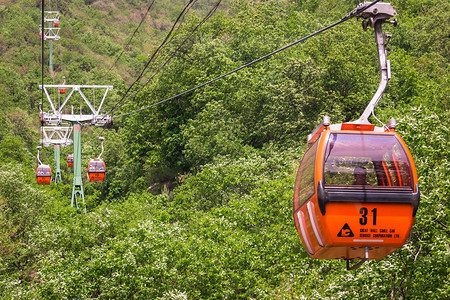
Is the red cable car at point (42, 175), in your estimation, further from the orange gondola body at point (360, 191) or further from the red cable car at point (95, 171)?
the orange gondola body at point (360, 191)

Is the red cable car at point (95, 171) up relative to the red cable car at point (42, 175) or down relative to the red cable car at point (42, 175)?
up

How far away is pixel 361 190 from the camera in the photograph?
9.50 meters

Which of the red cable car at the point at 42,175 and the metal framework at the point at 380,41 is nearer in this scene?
the metal framework at the point at 380,41

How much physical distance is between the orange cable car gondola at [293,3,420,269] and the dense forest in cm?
255

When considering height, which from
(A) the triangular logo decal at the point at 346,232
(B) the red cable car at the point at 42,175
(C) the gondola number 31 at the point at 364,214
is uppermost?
(C) the gondola number 31 at the point at 364,214

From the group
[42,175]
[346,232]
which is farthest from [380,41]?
[42,175]

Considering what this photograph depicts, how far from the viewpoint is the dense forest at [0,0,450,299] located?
16656mm

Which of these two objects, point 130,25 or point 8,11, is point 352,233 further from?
point 130,25

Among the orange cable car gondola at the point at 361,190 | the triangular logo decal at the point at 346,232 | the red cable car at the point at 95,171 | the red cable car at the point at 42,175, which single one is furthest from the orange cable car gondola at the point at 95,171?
the triangular logo decal at the point at 346,232

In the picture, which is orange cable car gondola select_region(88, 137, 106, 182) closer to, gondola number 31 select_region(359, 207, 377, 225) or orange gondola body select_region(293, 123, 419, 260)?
orange gondola body select_region(293, 123, 419, 260)

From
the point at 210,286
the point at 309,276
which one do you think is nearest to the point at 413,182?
the point at 309,276

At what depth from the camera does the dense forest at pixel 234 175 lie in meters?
16.7

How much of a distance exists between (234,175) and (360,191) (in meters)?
19.3

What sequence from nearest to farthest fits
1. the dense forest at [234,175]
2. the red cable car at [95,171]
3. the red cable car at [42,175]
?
the dense forest at [234,175] < the red cable car at [95,171] < the red cable car at [42,175]
